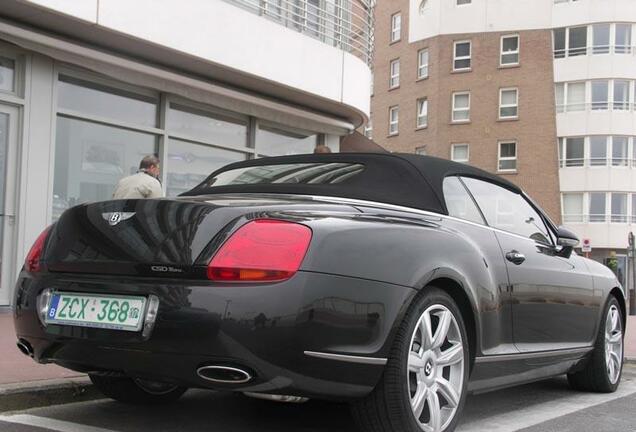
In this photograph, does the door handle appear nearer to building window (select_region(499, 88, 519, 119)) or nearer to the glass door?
the glass door

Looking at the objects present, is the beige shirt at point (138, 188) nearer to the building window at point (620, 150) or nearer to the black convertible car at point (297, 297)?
the black convertible car at point (297, 297)

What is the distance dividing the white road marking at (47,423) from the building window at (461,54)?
40.3 m

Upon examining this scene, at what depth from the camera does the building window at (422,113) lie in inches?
1689

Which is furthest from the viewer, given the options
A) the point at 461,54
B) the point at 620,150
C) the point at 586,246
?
the point at 461,54

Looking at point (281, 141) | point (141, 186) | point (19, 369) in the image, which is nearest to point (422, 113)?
point (281, 141)

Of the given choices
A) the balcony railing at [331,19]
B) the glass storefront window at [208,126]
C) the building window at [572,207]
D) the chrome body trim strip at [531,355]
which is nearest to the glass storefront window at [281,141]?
the glass storefront window at [208,126]

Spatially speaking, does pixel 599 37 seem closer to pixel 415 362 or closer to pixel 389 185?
pixel 389 185

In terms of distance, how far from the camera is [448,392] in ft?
12.2

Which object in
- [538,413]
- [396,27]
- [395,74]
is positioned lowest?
[538,413]

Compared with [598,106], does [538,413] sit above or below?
below

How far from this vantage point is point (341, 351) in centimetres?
316

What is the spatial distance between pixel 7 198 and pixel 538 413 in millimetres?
6760

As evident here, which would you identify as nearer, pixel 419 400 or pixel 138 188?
pixel 419 400

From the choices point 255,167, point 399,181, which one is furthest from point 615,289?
point 255,167
